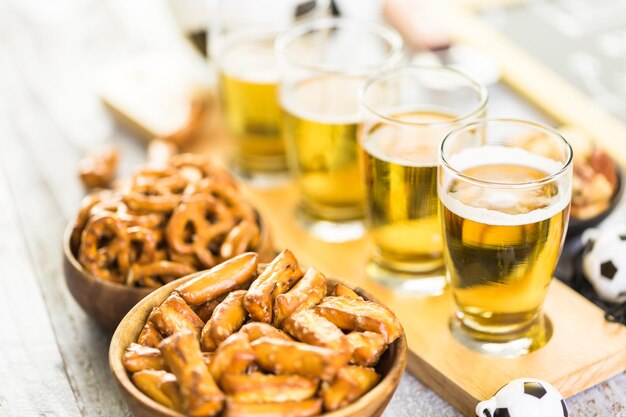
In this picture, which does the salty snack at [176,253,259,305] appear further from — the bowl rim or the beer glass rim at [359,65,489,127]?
the beer glass rim at [359,65,489,127]

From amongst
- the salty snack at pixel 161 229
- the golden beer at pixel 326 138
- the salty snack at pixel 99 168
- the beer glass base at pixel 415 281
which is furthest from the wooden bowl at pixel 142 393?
the salty snack at pixel 99 168

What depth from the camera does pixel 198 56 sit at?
6.63 ft

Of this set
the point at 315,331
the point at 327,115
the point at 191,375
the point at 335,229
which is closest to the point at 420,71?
the point at 327,115

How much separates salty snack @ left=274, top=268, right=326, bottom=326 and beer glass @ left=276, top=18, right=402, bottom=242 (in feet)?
1.08

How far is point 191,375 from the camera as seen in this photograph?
905 mm

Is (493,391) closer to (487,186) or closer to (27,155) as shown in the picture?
(487,186)

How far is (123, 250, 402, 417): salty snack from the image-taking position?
91 centimetres

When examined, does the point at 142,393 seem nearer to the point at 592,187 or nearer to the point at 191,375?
the point at 191,375

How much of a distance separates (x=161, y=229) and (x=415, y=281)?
0.36 meters

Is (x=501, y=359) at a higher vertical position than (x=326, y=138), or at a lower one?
lower

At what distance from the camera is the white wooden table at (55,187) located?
1150 millimetres

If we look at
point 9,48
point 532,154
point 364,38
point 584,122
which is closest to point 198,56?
point 9,48

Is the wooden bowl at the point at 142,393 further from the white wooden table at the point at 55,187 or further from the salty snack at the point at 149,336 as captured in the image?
the white wooden table at the point at 55,187

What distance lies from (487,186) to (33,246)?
0.77 metres
